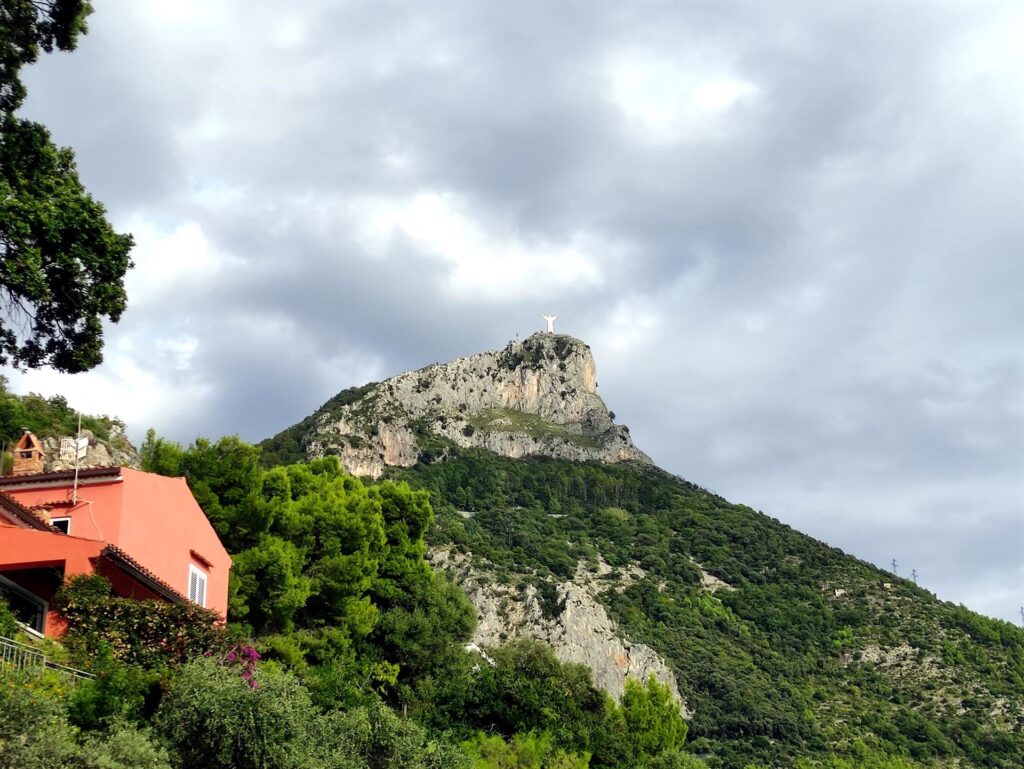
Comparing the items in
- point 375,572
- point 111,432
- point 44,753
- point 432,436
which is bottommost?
point 44,753

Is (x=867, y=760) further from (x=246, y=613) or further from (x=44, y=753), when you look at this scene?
(x=44, y=753)

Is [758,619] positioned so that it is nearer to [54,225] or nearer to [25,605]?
[25,605]

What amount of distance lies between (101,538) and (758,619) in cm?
9195

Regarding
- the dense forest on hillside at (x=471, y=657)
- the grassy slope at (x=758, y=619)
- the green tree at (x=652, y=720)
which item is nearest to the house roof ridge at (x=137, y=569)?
the dense forest on hillside at (x=471, y=657)

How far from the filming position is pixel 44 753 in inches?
640

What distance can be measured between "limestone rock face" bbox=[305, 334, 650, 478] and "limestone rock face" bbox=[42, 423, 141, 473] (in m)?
69.9

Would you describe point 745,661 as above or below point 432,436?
below

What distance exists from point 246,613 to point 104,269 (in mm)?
20580

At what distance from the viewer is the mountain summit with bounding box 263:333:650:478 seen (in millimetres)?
131000

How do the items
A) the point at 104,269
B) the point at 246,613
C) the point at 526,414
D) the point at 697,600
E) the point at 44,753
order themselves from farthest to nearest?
the point at 526,414
the point at 697,600
the point at 246,613
the point at 104,269
the point at 44,753

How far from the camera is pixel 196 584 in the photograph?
104ft

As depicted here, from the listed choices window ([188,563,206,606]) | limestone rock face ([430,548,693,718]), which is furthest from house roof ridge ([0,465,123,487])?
limestone rock face ([430,548,693,718])

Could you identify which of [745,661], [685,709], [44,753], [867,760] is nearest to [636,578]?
[745,661]

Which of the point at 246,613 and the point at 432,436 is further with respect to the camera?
the point at 432,436
